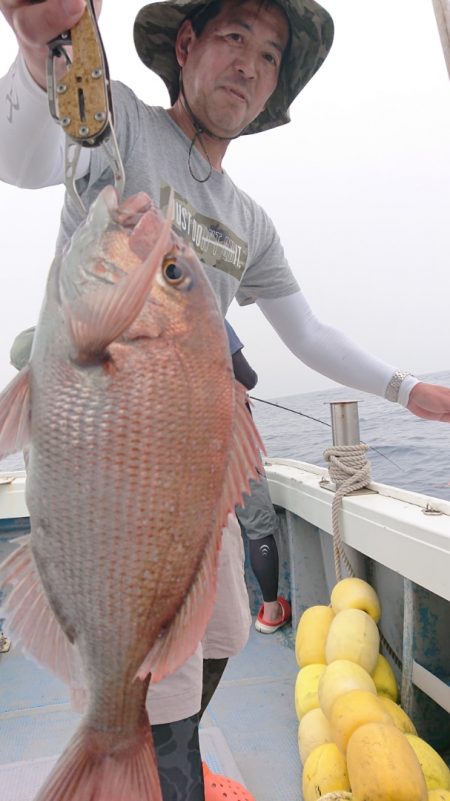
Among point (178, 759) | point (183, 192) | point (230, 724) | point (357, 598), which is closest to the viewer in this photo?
point (178, 759)

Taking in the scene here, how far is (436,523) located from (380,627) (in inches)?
42.8

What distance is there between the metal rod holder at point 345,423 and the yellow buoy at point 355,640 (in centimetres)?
98

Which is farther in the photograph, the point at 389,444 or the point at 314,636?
the point at 389,444

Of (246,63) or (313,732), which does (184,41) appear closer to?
(246,63)

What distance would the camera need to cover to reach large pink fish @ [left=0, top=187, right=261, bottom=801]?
3.18ft

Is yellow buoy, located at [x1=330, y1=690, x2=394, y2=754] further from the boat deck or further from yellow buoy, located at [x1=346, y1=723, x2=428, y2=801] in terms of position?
the boat deck

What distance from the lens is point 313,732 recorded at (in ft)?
7.88

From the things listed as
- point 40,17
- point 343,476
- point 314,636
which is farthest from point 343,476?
point 40,17

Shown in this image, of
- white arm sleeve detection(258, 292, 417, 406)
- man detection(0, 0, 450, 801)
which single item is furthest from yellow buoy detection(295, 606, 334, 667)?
white arm sleeve detection(258, 292, 417, 406)

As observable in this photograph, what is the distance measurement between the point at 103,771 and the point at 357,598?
207 cm

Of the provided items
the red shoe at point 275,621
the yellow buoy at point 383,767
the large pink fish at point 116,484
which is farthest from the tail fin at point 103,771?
the red shoe at point 275,621

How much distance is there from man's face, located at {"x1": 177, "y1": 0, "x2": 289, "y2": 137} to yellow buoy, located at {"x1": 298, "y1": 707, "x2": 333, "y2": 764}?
232 centimetres

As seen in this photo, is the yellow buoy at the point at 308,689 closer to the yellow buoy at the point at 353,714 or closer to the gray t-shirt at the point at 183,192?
the yellow buoy at the point at 353,714

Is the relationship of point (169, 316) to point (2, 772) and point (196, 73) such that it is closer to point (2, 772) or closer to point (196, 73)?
point (196, 73)
